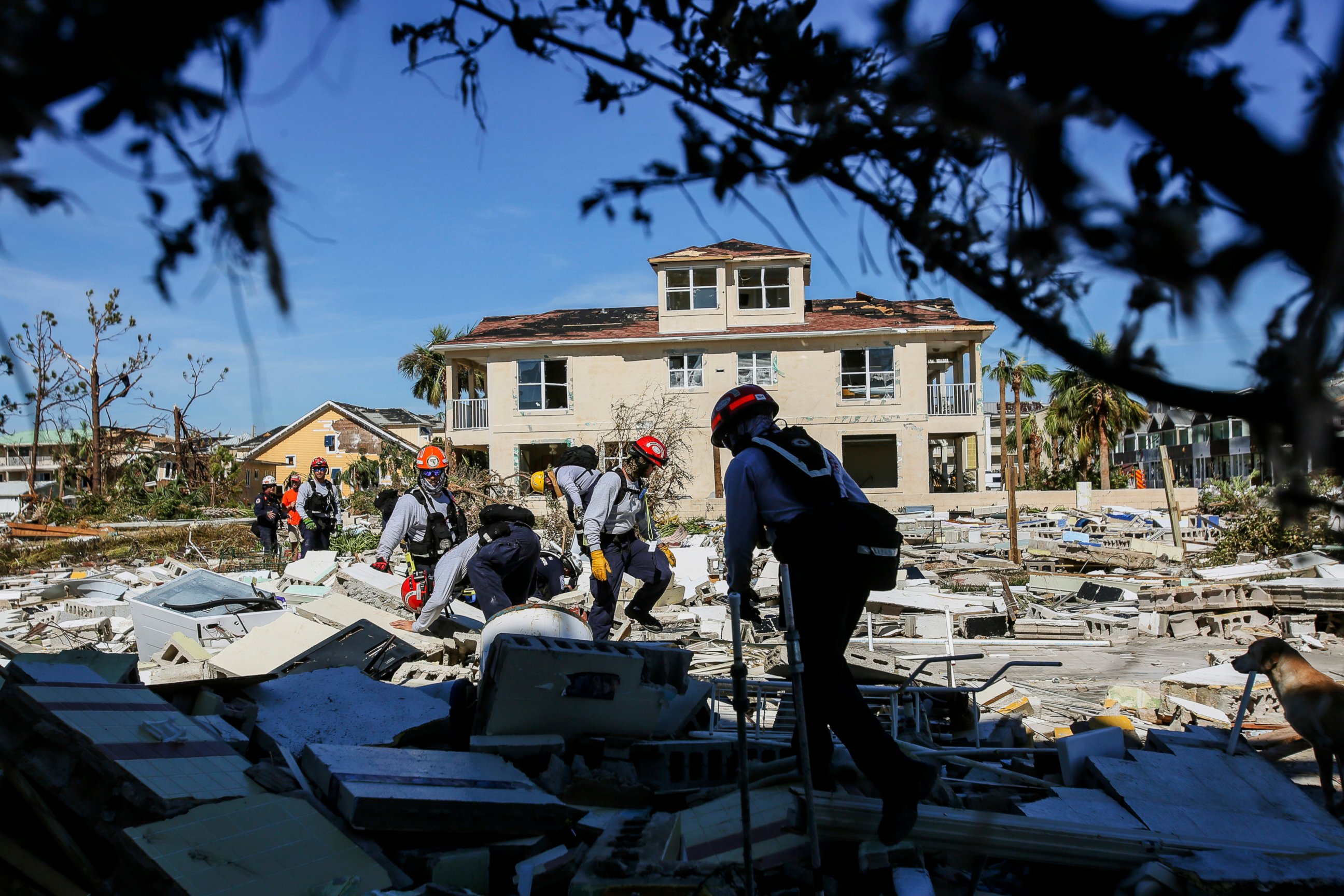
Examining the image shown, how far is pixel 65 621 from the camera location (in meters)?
10.3

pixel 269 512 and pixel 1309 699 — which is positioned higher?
pixel 269 512

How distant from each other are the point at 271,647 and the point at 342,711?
191cm

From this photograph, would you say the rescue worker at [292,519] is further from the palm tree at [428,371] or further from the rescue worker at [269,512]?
the palm tree at [428,371]

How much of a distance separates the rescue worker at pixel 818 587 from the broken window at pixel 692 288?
1014 inches

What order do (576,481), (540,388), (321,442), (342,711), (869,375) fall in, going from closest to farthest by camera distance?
(342,711)
(576,481)
(869,375)
(540,388)
(321,442)

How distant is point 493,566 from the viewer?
7.34 meters

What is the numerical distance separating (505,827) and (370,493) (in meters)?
29.1

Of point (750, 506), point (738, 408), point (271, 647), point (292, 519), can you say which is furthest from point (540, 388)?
point (750, 506)

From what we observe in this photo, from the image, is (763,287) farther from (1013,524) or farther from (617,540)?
(617,540)

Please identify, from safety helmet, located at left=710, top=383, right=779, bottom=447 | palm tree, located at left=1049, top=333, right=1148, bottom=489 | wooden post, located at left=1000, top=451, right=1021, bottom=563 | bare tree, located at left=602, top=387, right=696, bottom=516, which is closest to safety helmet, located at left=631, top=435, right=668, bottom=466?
safety helmet, located at left=710, top=383, right=779, bottom=447

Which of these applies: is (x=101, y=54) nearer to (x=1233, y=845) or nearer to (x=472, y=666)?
(x=1233, y=845)

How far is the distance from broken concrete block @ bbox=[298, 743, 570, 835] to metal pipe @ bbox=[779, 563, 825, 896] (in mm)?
1046

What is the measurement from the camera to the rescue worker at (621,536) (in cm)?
761

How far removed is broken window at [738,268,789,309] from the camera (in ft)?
95.6
